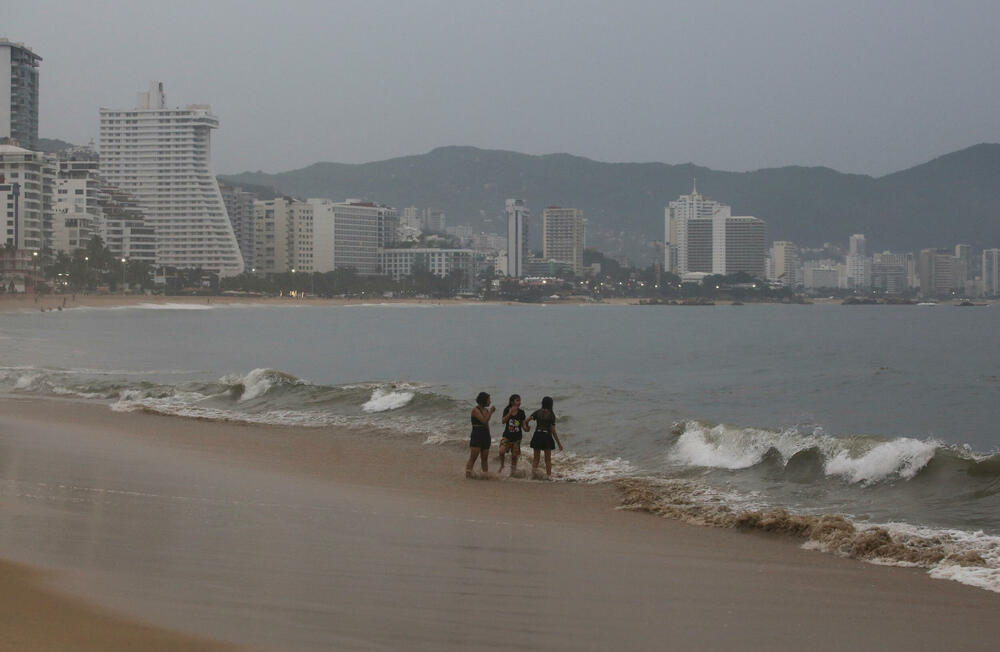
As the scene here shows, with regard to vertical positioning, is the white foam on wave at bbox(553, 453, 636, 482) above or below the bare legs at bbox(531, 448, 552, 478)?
below

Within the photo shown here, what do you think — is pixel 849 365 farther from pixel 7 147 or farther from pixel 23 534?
pixel 7 147

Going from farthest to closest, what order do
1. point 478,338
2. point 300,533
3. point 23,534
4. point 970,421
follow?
1. point 478,338
2. point 970,421
3. point 300,533
4. point 23,534

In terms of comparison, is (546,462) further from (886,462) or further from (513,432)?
(886,462)

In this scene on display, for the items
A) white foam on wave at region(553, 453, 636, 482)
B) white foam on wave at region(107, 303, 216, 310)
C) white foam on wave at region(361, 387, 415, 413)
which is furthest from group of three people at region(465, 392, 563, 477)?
white foam on wave at region(107, 303, 216, 310)

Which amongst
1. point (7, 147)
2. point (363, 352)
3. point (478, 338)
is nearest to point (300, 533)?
point (363, 352)

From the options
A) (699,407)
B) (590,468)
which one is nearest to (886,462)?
(590,468)

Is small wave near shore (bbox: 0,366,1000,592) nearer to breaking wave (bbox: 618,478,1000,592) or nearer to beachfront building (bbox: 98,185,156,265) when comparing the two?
breaking wave (bbox: 618,478,1000,592)

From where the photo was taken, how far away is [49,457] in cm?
1491

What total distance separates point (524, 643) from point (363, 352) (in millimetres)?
46098

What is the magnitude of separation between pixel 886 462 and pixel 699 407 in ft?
38.5

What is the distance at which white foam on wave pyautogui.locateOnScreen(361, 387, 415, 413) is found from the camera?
2362 centimetres

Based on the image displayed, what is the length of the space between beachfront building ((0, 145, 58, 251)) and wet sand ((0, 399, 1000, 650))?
154 meters

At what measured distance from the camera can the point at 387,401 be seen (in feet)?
78.6

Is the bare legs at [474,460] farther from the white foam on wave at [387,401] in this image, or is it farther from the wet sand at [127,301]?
the wet sand at [127,301]
